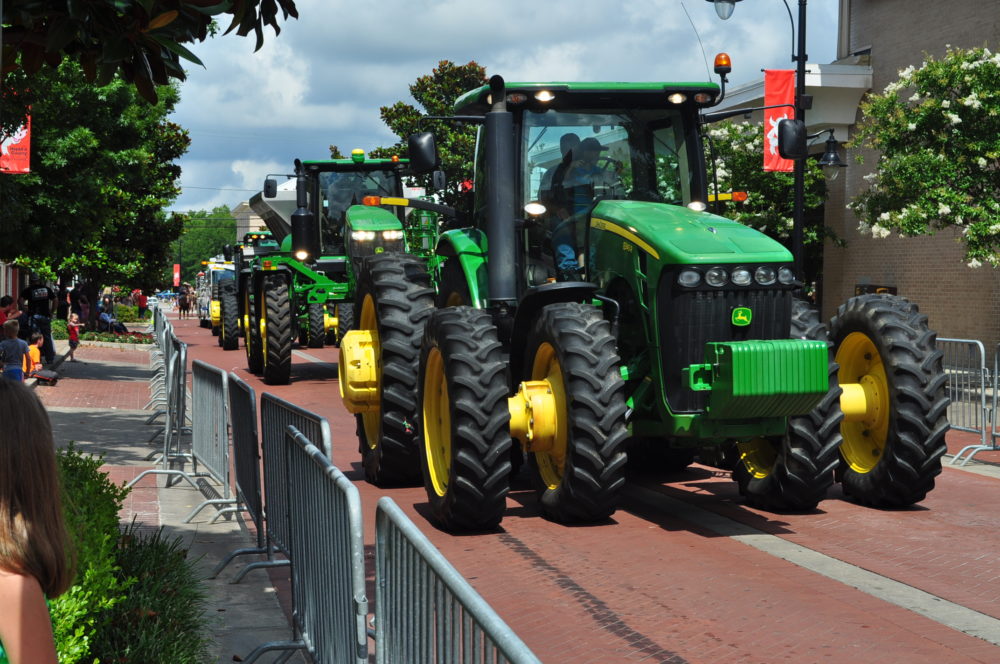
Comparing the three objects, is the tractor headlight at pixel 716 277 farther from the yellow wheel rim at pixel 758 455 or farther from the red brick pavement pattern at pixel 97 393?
the red brick pavement pattern at pixel 97 393

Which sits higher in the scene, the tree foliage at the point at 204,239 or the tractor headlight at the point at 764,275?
the tree foliage at the point at 204,239

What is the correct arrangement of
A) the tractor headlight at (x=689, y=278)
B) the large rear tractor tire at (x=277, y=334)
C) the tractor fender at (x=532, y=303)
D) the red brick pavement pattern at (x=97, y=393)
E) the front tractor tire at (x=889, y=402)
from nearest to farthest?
1. the tractor headlight at (x=689, y=278)
2. the tractor fender at (x=532, y=303)
3. the front tractor tire at (x=889, y=402)
4. the red brick pavement pattern at (x=97, y=393)
5. the large rear tractor tire at (x=277, y=334)

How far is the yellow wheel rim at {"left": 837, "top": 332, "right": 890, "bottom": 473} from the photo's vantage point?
8.77 m

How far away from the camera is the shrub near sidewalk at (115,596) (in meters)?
4.32

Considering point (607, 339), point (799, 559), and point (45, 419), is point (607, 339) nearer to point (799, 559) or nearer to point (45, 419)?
point (799, 559)

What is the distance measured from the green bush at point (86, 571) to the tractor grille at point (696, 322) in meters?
3.50

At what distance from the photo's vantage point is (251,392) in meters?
7.31

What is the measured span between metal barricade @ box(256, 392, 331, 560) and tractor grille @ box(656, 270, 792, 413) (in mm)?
A: 2566

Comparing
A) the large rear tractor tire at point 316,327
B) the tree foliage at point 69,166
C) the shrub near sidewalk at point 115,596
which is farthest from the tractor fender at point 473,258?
the large rear tractor tire at point 316,327

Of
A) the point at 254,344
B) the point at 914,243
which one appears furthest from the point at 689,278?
the point at 914,243

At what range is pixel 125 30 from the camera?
4.62 meters

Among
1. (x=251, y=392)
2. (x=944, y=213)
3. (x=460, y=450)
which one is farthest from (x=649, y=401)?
(x=944, y=213)

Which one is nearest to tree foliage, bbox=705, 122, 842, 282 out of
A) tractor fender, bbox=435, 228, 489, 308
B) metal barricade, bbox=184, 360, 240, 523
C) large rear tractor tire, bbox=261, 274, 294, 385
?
large rear tractor tire, bbox=261, 274, 294, 385

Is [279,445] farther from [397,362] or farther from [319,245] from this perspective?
[319,245]
